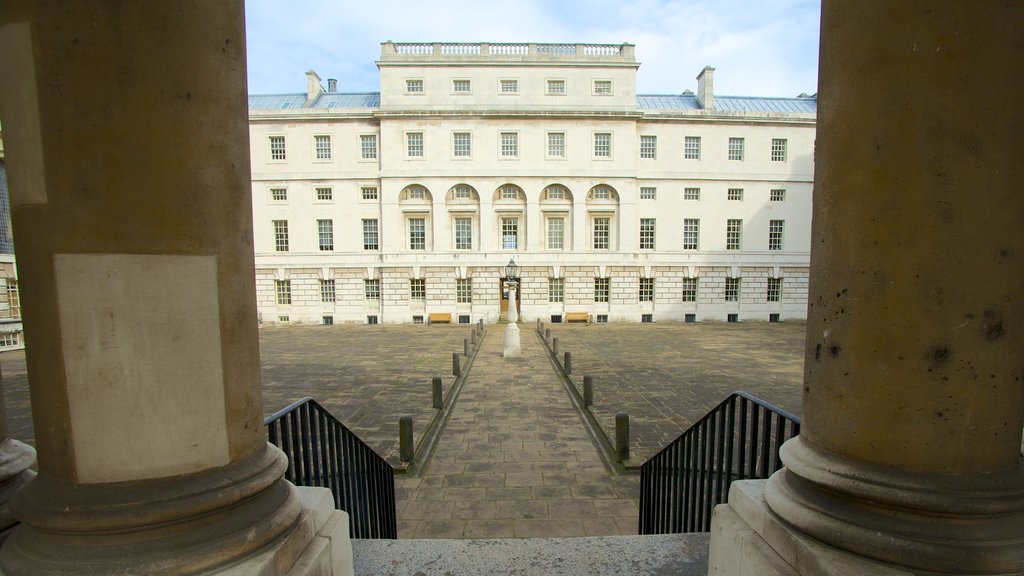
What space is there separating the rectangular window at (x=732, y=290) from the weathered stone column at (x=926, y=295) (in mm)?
29665

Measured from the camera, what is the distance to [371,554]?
2510 mm

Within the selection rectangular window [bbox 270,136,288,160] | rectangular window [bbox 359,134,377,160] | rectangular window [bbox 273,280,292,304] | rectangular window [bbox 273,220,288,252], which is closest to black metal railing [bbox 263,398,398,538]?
rectangular window [bbox 359,134,377,160]

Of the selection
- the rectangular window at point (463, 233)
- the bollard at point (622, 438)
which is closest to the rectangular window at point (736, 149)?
the rectangular window at point (463, 233)

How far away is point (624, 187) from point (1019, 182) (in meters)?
26.8

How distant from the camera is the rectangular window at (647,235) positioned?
2769 centimetres

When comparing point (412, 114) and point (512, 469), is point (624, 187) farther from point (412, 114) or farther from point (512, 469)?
point (512, 469)

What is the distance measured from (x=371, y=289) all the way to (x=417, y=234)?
15.3 feet

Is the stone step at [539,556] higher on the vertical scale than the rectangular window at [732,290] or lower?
higher

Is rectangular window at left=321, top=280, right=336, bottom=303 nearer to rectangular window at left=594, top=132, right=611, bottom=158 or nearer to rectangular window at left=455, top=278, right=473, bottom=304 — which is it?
rectangular window at left=455, top=278, right=473, bottom=304

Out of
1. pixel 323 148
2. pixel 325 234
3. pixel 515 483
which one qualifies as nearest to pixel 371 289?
pixel 325 234

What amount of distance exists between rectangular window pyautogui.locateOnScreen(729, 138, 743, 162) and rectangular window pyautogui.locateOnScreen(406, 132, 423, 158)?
2010 centimetres

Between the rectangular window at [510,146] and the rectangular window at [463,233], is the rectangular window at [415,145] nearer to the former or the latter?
the rectangular window at [463,233]

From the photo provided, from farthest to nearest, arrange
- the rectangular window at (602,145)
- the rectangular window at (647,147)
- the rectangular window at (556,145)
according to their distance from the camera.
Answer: the rectangular window at (647,147) < the rectangular window at (602,145) < the rectangular window at (556,145)

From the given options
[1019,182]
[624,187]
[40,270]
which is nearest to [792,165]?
[624,187]
